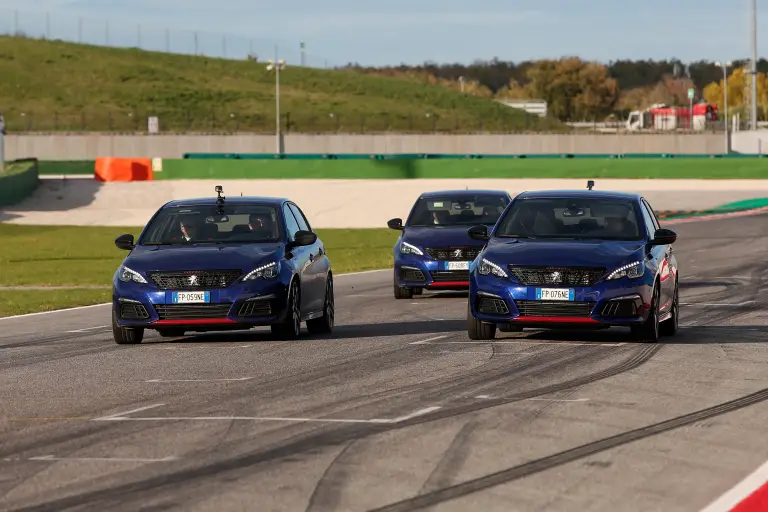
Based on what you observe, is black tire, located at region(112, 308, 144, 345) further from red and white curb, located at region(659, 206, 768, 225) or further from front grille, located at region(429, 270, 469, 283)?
red and white curb, located at region(659, 206, 768, 225)

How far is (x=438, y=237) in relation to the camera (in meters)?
23.4

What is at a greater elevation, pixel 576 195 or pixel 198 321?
pixel 576 195

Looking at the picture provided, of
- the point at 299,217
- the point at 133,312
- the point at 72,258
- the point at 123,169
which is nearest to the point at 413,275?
the point at 299,217

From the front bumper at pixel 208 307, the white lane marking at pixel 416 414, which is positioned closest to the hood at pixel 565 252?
the front bumper at pixel 208 307

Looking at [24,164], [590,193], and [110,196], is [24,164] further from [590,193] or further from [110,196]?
[590,193]

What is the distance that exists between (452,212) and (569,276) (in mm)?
9112

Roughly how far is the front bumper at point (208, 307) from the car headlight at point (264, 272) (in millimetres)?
Result: 70

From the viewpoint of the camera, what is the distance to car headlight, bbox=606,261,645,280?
1580cm

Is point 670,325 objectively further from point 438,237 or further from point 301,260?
point 438,237

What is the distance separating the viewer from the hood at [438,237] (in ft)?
76.2

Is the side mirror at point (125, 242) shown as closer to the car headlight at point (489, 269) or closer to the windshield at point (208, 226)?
the windshield at point (208, 226)

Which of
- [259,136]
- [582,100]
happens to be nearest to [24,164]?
[259,136]

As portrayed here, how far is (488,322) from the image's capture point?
1641 centimetres

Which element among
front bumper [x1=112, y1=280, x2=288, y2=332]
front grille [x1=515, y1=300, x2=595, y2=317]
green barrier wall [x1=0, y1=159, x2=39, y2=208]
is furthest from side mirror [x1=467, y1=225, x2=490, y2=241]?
green barrier wall [x1=0, y1=159, x2=39, y2=208]
